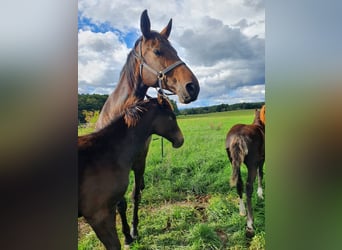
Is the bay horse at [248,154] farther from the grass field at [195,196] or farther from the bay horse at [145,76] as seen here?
the bay horse at [145,76]

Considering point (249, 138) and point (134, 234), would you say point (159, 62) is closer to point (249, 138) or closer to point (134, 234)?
point (249, 138)

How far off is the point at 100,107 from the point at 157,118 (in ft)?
1.39

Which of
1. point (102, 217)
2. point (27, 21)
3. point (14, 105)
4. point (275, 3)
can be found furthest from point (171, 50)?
point (102, 217)

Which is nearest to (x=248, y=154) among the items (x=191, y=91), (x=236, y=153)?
(x=236, y=153)

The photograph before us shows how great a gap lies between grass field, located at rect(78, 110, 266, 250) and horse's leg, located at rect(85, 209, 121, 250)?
8cm

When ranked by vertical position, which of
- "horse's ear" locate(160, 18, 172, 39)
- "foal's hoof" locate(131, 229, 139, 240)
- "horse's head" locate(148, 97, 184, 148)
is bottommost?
"foal's hoof" locate(131, 229, 139, 240)

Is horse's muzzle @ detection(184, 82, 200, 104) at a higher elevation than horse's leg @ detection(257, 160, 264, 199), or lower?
higher

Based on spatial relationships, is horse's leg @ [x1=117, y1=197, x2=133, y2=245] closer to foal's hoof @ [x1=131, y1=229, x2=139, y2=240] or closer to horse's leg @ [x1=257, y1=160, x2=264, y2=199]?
foal's hoof @ [x1=131, y1=229, x2=139, y2=240]

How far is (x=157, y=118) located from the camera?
2445 mm

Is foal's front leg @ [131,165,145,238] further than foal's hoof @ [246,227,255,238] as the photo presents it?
No

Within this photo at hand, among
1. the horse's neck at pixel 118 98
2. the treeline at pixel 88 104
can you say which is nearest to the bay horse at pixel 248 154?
the horse's neck at pixel 118 98

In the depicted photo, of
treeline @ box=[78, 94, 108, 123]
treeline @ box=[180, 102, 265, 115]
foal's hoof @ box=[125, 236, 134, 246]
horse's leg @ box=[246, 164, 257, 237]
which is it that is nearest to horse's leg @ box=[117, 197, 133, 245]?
foal's hoof @ box=[125, 236, 134, 246]

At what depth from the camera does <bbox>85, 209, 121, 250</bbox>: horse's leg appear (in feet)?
7.42

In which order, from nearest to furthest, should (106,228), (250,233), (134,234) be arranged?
1. (106,228)
2. (134,234)
3. (250,233)
